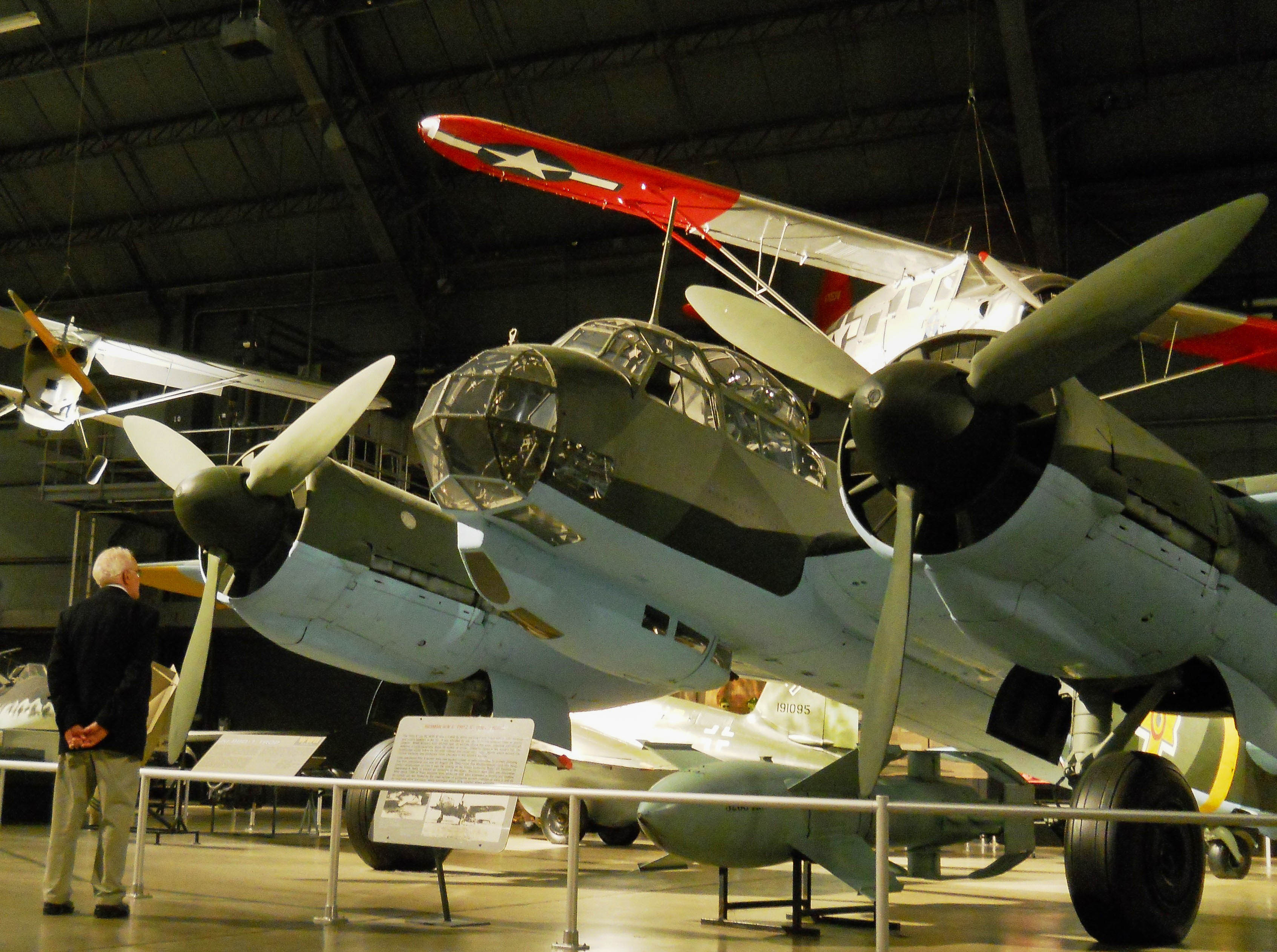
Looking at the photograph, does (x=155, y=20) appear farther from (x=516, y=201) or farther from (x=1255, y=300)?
(x=1255, y=300)

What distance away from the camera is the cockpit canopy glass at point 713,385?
8250 millimetres

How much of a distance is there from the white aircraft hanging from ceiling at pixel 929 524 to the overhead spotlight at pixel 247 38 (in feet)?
37.9

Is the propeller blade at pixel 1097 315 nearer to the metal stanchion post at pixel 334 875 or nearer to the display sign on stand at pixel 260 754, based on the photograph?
the metal stanchion post at pixel 334 875

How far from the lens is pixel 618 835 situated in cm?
1623

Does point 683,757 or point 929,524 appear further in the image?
point 683,757

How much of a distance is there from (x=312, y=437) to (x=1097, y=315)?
5759 mm

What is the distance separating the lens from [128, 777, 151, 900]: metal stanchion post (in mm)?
7602

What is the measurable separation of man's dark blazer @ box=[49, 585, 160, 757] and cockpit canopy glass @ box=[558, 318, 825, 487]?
3312mm

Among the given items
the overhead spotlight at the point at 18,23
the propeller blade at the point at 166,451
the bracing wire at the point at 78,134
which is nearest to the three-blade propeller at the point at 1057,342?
the propeller blade at the point at 166,451

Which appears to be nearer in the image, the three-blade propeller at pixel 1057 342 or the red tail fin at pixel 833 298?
the three-blade propeller at pixel 1057 342

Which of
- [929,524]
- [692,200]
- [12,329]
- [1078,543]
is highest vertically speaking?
[692,200]

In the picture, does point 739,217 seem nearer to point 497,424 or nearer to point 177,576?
point 177,576

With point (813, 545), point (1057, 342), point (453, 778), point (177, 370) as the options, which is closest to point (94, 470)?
point (177, 370)

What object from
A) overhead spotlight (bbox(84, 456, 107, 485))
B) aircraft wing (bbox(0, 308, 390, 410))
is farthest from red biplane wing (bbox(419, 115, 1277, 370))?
overhead spotlight (bbox(84, 456, 107, 485))
